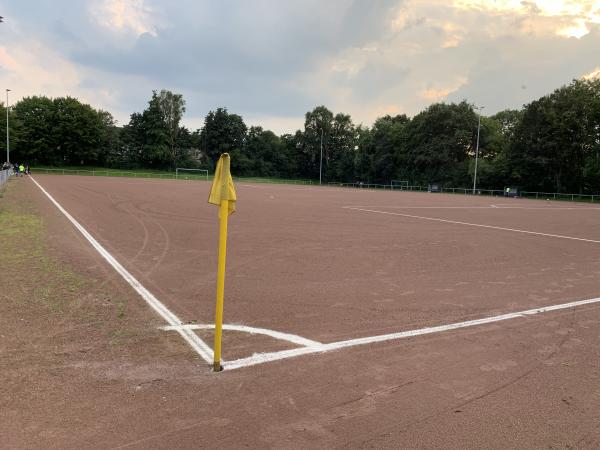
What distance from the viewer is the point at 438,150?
253 ft

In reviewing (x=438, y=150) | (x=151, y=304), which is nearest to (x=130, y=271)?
(x=151, y=304)

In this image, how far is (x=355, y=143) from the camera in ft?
355

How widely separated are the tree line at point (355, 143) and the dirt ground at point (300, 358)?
55141 mm

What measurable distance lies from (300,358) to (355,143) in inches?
4216

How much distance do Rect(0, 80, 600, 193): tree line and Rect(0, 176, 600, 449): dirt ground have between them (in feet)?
181

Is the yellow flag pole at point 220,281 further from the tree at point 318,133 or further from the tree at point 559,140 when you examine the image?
the tree at point 318,133

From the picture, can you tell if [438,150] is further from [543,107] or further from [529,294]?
[529,294]

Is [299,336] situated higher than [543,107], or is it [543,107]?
[543,107]

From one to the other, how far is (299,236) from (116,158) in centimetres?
9194

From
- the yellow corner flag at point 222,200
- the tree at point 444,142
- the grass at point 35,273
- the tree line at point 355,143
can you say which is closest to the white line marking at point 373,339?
the yellow corner flag at point 222,200

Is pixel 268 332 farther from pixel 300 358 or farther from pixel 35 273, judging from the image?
pixel 35 273

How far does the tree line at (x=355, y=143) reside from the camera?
5706 cm

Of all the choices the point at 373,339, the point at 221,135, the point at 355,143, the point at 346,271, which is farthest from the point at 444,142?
the point at 373,339

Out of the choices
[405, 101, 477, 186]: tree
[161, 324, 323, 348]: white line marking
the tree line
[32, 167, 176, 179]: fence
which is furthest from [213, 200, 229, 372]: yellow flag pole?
[32, 167, 176, 179]: fence
